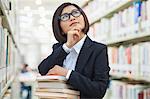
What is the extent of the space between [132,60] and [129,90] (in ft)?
0.81

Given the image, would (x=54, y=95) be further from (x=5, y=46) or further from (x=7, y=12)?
(x=7, y=12)

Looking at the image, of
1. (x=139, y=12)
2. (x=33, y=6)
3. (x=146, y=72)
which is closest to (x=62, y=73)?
(x=146, y=72)

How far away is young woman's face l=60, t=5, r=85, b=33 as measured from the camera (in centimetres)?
136

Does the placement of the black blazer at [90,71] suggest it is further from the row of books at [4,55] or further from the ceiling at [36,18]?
the ceiling at [36,18]

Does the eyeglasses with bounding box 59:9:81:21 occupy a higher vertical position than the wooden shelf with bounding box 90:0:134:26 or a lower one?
lower

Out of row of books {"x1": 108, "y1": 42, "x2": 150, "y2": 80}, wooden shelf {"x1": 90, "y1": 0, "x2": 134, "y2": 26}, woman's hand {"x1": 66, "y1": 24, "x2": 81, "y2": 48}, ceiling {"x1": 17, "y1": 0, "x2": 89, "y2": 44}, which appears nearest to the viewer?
woman's hand {"x1": 66, "y1": 24, "x2": 81, "y2": 48}

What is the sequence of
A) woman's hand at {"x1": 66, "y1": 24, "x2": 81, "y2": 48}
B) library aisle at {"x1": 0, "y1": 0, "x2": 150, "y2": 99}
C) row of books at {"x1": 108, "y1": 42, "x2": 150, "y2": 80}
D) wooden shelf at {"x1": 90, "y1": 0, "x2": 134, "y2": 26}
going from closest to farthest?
woman's hand at {"x1": 66, "y1": 24, "x2": 81, "y2": 48}
library aisle at {"x1": 0, "y1": 0, "x2": 150, "y2": 99}
row of books at {"x1": 108, "y1": 42, "x2": 150, "y2": 80}
wooden shelf at {"x1": 90, "y1": 0, "x2": 134, "y2": 26}

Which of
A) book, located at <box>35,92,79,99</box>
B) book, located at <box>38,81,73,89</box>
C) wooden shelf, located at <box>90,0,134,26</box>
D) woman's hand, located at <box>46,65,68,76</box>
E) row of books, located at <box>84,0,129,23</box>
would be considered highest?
row of books, located at <box>84,0,129,23</box>

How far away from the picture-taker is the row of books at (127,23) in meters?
2.17

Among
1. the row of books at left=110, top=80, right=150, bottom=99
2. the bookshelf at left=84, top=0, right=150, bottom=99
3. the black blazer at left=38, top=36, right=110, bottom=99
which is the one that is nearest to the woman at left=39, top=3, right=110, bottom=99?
the black blazer at left=38, top=36, right=110, bottom=99

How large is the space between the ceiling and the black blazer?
220 inches

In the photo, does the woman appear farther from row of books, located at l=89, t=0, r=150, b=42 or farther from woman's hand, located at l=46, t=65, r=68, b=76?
row of books, located at l=89, t=0, r=150, b=42

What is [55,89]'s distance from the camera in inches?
48.9

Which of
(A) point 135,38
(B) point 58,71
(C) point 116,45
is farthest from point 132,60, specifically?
(B) point 58,71
